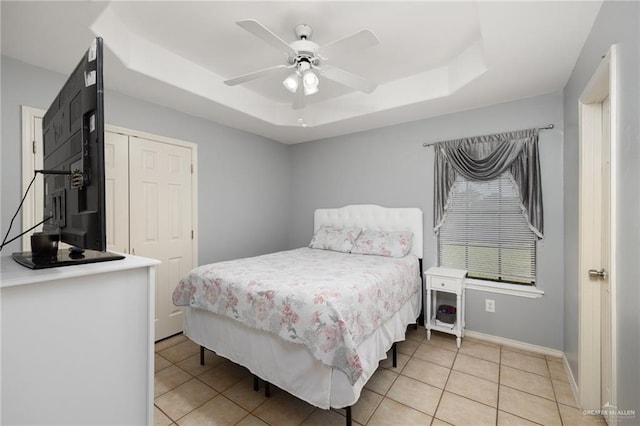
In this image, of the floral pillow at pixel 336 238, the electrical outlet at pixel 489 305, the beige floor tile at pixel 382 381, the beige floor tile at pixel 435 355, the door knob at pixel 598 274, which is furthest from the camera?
the floral pillow at pixel 336 238

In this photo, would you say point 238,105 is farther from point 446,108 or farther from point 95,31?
point 446,108

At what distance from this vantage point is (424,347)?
2.88 meters

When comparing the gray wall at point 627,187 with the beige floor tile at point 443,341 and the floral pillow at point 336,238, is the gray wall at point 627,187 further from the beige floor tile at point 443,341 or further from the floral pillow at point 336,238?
the floral pillow at point 336,238

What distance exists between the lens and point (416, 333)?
3209 millimetres

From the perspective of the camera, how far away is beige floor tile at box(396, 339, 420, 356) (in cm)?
279

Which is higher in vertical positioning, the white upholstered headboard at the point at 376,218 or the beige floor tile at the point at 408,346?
the white upholstered headboard at the point at 376,218

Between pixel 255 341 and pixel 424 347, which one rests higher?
pixel 255 341

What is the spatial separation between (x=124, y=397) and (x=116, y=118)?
2.61 meters

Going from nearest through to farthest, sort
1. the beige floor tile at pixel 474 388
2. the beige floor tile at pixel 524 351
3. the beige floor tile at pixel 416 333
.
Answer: the beige floor tile at pixel 474 388
the beige floor tile at pixel 524 351
the beige floor tile at pixel 416 333

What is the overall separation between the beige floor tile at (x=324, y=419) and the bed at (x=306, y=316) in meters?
0.23

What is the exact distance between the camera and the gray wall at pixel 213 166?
218 centimetres

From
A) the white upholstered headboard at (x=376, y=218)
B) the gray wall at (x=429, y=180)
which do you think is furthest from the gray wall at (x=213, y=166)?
the white upholstered headboard at (x=376, y=218)

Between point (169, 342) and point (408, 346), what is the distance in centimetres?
246

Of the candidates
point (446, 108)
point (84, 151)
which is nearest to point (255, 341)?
point (84, 151)
